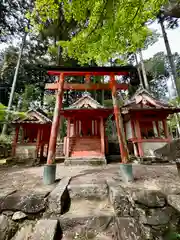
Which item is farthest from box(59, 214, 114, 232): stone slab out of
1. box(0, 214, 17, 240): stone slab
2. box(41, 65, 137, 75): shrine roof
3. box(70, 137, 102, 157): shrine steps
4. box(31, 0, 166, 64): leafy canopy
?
box(70, 137, 102, 157): shrine steps

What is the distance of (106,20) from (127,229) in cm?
545

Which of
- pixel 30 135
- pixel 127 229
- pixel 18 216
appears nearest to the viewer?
pixel 127 229

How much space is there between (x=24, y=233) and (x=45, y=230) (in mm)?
474

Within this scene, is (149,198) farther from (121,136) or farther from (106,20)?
(106,20)

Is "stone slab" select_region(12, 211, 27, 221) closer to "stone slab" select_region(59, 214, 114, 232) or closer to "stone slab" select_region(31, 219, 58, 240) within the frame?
"stone slab" select_region(31, 219, 58, 240)

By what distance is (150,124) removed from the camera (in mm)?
10148

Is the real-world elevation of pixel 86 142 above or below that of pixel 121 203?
above

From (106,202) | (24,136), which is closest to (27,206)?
(106,202)

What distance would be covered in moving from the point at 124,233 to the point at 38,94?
2330 centimetres

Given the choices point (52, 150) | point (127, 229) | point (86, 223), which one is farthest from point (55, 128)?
point (127, 229)

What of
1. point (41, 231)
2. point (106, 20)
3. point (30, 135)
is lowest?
point (41, 231)

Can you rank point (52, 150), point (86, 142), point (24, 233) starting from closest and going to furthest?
point (24, 233) → point (52, 150) → point (86, 142)

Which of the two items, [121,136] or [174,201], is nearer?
[174,201]

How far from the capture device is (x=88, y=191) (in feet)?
10.7
